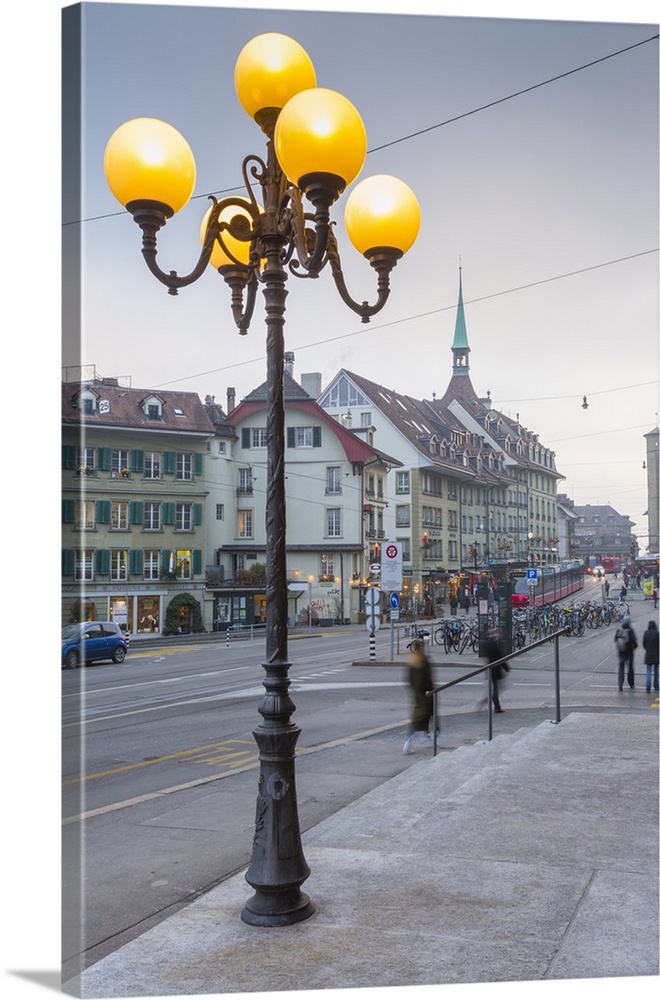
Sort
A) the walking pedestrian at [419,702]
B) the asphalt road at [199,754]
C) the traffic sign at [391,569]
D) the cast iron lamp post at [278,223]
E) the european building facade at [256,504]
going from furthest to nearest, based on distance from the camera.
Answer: the european building facade at [256,504], the traffic sign at [391,569], the walking pedestrian at [419,702], the asphalt road at [199,754], the cast iron lamp post at [278,223]

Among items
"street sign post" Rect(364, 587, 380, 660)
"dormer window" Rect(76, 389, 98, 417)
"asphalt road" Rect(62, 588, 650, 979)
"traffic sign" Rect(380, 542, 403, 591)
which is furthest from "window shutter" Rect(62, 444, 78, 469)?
"traffic sign" Rect(380, 542, 403, 591)

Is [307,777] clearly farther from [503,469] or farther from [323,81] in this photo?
[503,469]

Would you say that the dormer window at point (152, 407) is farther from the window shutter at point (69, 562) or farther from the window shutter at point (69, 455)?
the window shutter at point (69, 455)

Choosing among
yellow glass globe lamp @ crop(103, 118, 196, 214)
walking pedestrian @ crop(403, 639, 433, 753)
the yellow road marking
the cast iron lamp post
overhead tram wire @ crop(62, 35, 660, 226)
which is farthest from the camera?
walking pedestrian @ crop(403, 639, 433, 753)

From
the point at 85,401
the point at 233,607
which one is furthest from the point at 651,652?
the point at 233,607

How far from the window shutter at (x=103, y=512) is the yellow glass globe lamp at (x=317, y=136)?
30226 millimetres

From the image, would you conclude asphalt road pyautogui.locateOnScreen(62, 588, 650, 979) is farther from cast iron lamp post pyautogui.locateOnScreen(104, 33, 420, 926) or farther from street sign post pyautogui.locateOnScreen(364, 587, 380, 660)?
cast iron lamp post pyautogui.locateOnScreen(104, 33, 420, 926)

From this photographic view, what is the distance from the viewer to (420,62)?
5801mm

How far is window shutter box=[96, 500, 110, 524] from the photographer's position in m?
33.0

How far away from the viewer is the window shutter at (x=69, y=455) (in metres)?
4.40

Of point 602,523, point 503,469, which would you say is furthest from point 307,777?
point 503,469

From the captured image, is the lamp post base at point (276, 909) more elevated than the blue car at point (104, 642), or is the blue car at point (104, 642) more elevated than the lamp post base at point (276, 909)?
the lamp post base at point (276, 909)

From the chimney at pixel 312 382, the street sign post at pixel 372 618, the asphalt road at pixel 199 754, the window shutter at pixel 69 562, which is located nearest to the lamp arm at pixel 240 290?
the window shutter at pixel 69 562
